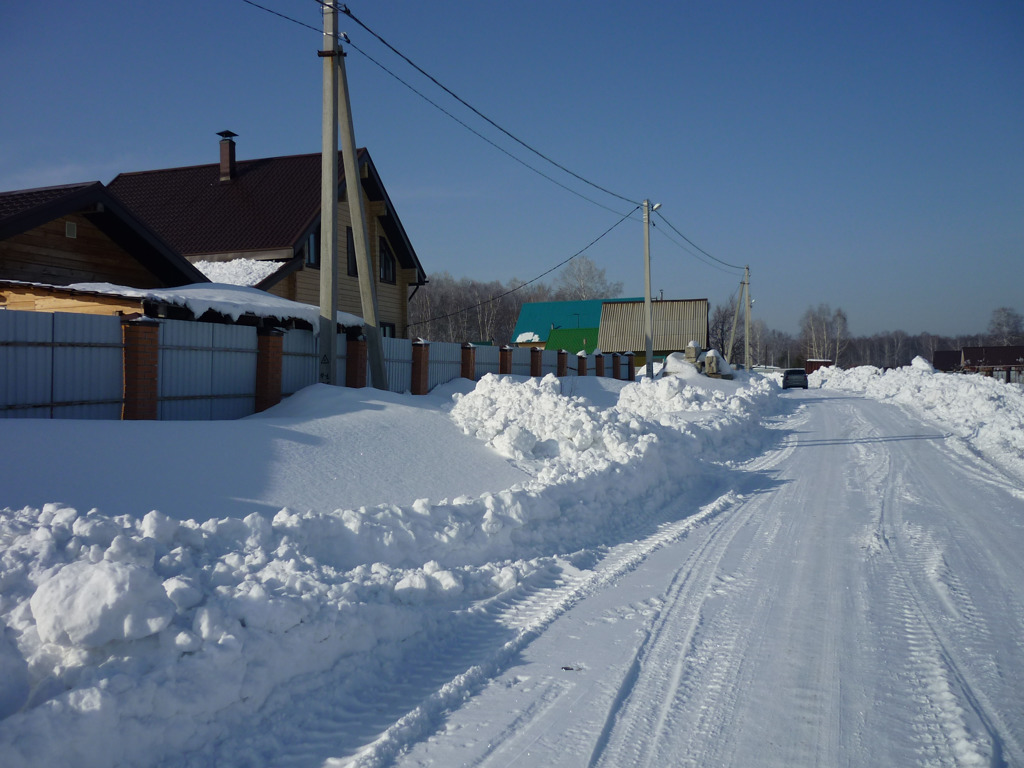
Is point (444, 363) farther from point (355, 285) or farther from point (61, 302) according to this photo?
point (61, 302)

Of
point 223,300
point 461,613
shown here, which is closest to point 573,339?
point 223,300

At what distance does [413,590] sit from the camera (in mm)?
4891

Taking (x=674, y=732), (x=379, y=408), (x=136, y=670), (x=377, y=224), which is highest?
(x=377, y=224)

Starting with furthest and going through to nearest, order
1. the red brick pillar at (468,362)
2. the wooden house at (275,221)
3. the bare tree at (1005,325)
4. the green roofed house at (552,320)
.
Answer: the bare tree at (1005,325) < the green roofed house at (552,320) < the red brick pillar at (468,362) < the wooden house at (275,221)

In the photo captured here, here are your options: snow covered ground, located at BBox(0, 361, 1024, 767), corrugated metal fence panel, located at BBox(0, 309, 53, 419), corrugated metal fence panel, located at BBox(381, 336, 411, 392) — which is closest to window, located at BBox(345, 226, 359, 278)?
corrugated metal fence panel, located at BBox(381, 336, 411, 392)

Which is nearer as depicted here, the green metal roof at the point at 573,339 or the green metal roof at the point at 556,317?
the green metal roof at the point at 573,339

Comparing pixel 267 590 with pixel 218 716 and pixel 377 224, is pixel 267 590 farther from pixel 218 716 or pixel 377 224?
pixel 377 224

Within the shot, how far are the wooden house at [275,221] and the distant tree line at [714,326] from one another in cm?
2297

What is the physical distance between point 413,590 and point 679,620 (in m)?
1.90

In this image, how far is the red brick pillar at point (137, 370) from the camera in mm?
9789

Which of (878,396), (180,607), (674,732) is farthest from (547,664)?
(878,396)

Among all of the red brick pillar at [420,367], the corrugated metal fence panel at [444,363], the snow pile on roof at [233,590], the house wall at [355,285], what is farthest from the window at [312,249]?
the snow pile on roof at [233,590]

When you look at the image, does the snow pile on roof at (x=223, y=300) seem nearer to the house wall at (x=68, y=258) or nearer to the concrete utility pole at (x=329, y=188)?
the concrete utility pole at (x=329, y=188)

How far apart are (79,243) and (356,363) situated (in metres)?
6.07
